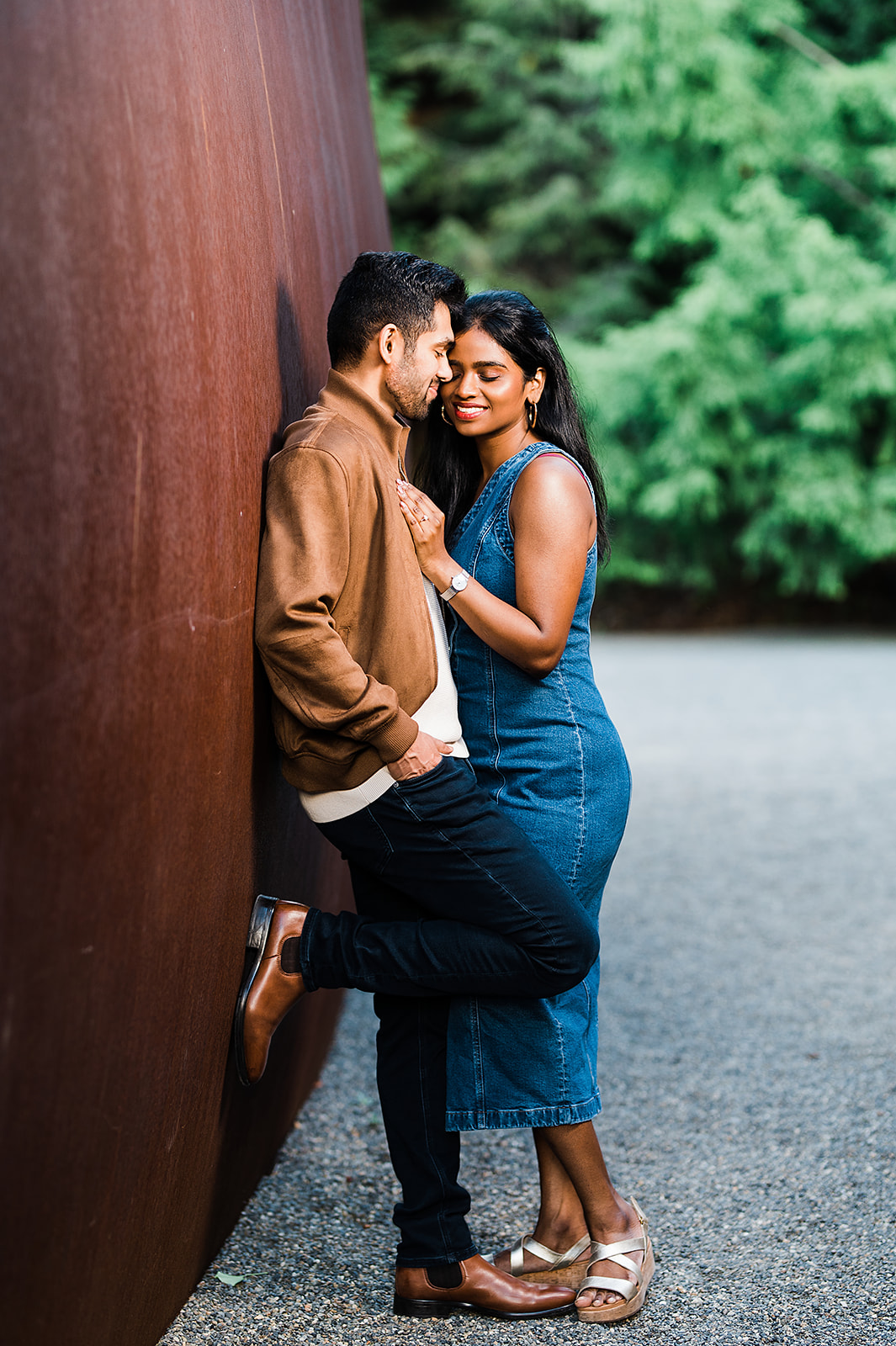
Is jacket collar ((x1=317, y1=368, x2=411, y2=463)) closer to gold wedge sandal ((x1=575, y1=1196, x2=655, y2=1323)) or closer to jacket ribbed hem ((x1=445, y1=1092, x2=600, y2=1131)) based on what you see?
jacket ribbed hem ((x1=445, y1=1092, x2=600, y2=1131))

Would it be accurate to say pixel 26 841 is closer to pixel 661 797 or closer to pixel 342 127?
pixel 342 127

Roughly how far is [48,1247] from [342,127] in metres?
3.67

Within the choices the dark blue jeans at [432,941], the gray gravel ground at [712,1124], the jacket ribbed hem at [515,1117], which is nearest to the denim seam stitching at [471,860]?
the dark blue jeans at [432,941]

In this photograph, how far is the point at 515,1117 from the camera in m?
2.49

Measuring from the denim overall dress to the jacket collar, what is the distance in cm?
27

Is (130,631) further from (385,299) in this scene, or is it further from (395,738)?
(385,299)

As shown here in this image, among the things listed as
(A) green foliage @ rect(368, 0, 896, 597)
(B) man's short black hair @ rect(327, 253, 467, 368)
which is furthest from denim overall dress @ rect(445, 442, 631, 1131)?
(A) green foliage @ rect(368, 0, 896, 597)

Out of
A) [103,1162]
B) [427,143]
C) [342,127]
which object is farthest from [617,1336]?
[427,143]

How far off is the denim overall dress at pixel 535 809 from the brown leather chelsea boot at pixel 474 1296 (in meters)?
0.28

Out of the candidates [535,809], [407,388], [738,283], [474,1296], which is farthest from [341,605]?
[738,283]

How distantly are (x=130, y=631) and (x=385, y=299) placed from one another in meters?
0.96

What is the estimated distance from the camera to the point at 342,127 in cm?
429

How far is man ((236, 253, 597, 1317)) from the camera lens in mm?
2254

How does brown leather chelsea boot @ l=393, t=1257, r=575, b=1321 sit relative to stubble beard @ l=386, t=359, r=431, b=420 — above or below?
below
